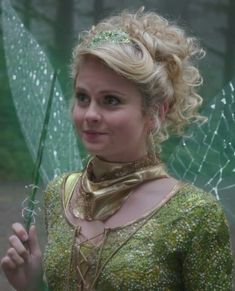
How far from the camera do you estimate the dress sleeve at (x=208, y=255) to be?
A: 67.6 inches

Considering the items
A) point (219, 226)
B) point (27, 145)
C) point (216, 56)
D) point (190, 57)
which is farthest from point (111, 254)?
point (27, 145)

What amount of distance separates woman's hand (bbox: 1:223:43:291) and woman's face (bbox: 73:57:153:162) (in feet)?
0.80

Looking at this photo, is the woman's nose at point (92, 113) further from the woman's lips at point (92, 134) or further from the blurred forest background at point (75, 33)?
the blurred forest background at point (75, 33)

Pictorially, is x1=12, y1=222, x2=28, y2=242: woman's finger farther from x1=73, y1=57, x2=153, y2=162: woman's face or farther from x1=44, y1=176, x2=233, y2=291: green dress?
x1=73, y1=57, x2=153, y2=162: woman's face

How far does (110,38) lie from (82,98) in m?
0.14

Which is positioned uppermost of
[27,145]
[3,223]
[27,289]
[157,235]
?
[157,235]

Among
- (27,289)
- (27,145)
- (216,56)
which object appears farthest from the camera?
(27,145)

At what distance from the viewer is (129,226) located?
176 cm

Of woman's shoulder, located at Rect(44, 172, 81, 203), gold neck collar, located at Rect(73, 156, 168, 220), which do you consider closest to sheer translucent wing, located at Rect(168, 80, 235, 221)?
woman's shoulder, located at Rect(44, 172, 81, 203)

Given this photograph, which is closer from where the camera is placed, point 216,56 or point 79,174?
point 79,174

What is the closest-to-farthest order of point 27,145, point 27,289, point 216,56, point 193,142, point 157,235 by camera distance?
point 157,235, point 27,289, point 193,142, point 216,56, point 27,145

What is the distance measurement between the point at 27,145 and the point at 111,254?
2.58m

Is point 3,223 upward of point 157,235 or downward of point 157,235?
downward

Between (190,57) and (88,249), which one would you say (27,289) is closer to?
(88,249)
